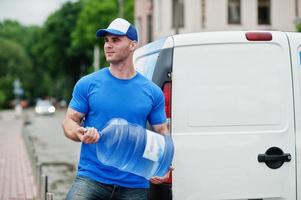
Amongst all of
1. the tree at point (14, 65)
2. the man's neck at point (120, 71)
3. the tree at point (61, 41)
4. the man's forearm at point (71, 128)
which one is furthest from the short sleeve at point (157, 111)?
the tree at point (14, 65)

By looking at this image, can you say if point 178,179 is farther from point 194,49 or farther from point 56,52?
point 56,52

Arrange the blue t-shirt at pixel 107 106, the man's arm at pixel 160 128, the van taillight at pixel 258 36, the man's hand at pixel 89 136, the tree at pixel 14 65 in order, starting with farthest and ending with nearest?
the tree at pixel 14 65 < the van taillight at pixel 258 36 < the man's arm at pixel 160 128 < the blue t-shirt at pixel 107 106 < the man's hand at pixel 89 136

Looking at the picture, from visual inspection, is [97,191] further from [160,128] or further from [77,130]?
[160,128]

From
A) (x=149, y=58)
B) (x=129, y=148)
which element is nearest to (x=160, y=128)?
(x=129, y=148)

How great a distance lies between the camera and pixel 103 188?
426 centimetres

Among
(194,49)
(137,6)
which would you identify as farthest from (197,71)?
(137,6)

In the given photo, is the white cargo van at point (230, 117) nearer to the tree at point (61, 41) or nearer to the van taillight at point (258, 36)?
the van taillight at point (258, 36)

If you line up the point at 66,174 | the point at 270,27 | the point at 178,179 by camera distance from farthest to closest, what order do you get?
the point at 270,27 < the point at 66,174 < the point at 178,179

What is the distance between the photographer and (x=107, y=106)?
4.23 m

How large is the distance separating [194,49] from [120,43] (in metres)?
1.10

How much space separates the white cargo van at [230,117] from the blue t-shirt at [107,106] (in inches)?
37.2

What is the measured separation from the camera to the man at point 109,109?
424cm

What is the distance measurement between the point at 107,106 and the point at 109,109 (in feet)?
0.08

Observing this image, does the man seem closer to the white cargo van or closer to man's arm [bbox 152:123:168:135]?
man's arm [bbox 152:123:168:135]
